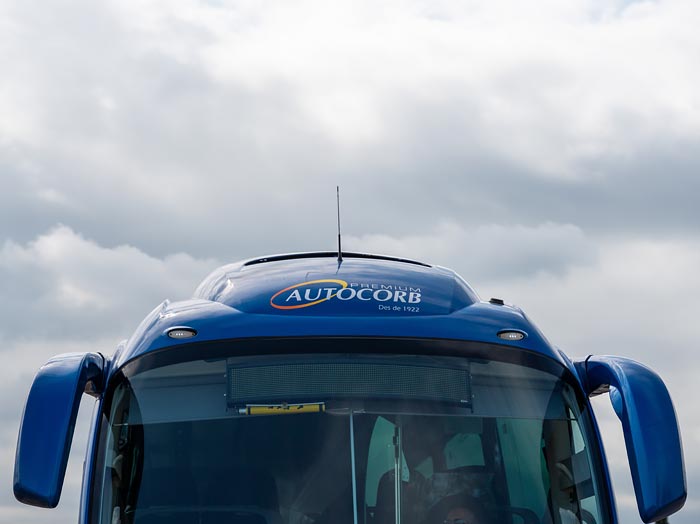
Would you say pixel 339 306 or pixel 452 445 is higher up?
pixel 339 306

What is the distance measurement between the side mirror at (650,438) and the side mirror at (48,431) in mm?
2826

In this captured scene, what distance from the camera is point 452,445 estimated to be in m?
6.30

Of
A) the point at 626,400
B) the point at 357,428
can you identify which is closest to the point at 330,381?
the point at 357,428

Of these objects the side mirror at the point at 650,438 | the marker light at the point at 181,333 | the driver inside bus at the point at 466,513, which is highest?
the marker light at the point at 181,333

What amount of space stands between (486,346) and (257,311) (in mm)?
1249

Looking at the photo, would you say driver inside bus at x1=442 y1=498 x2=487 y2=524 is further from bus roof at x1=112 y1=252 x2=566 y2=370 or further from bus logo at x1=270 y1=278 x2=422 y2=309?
bus logo at x1=270 y1=278 x2=422 y2=309

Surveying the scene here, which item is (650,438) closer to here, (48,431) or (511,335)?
(511,335)

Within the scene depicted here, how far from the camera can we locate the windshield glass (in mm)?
6055

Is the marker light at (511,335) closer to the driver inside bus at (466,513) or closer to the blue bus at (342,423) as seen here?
the blue bus at (342,423)

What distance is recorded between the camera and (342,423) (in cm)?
612

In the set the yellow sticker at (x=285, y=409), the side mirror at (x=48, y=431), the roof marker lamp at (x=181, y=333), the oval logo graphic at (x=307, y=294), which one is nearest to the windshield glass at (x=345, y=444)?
the yellow sticker at (x=285, y=409)

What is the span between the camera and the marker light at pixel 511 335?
6633 millimetres

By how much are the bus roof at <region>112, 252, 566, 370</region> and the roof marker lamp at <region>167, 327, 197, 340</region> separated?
12 mm

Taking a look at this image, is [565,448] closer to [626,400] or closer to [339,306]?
[626,400]
